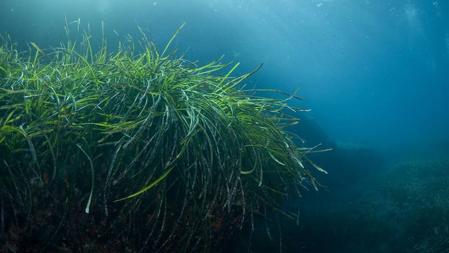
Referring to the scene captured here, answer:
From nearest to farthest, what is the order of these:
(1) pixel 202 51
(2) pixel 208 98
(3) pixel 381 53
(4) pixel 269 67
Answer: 1. (2) pixel 208 98
2. (1) pixel 202 51
3. (4) pixel 269 67
4. (3) pixel 381 53

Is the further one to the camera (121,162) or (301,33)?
(301,33)

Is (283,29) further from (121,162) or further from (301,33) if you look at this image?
(121,162)

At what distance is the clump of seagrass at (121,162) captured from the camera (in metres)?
2.12

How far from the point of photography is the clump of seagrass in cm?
212

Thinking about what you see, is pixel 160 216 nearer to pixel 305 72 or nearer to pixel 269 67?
pixel 269 67

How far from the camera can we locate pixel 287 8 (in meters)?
28.6

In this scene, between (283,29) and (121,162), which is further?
(283,29)

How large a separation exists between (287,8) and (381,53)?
3383 cm

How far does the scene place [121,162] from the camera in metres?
2.24

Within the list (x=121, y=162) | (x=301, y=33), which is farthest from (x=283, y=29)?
(x=121, y=162)

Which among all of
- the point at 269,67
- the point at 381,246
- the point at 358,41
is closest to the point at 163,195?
the point at 381,246

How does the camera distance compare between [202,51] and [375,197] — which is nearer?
[375,197]

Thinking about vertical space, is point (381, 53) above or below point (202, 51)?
above

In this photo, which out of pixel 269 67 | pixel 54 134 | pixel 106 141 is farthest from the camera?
pixel 269 67
